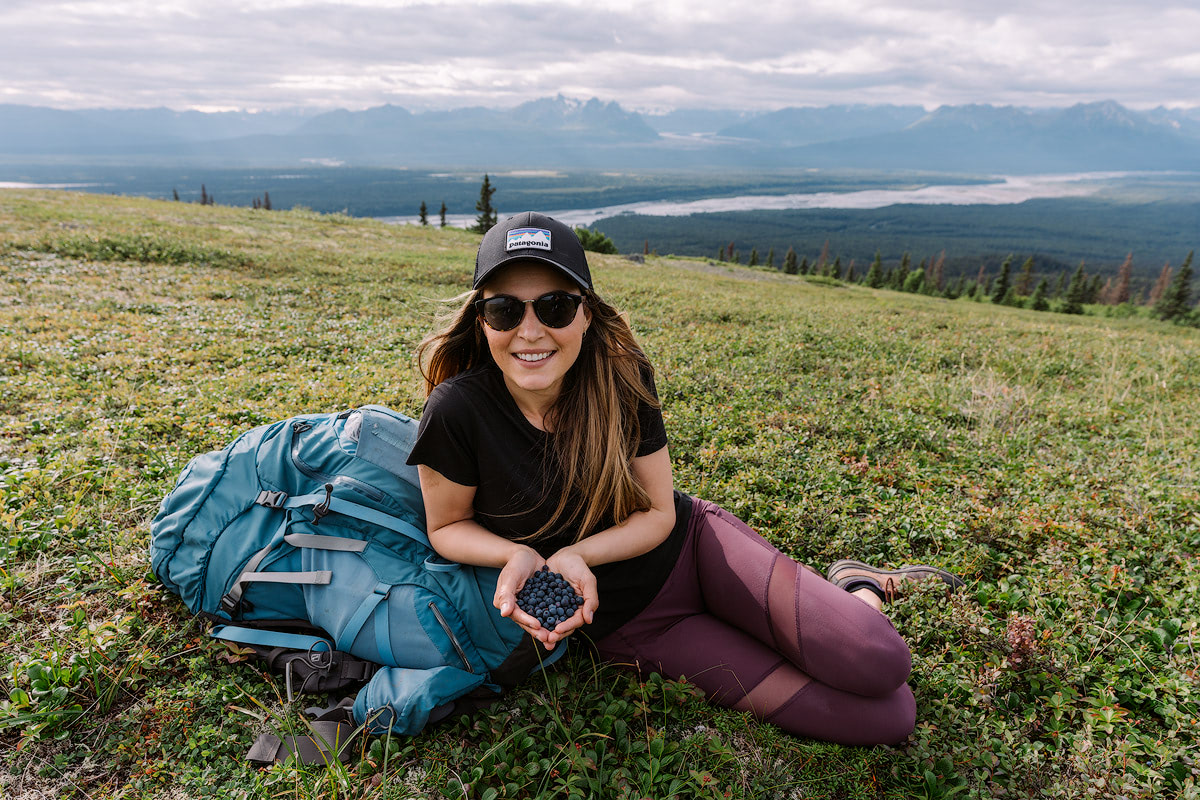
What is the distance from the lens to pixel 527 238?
284 centimetres

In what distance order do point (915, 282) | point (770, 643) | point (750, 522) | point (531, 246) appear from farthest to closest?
point (915, 282) < point (750, 522) < point (770, 643) < point (531, 246)

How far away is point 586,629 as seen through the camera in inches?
137

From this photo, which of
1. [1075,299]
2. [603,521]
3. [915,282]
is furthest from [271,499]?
[915,282]

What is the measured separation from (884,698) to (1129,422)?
7.06m

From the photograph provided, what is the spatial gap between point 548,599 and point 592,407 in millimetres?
1070

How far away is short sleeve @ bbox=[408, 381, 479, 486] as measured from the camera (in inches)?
118

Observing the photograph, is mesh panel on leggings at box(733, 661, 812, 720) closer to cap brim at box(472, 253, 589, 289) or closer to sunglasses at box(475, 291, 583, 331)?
sunglasses at box(475, 291, 583, 331)

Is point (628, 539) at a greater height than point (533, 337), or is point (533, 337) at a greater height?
point (533, 337)

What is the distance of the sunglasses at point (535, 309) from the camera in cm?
295

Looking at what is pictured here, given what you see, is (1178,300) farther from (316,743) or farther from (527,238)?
(316,743)

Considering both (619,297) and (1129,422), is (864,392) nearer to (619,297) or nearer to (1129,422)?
(1129,422)

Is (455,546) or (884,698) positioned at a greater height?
(455,546)

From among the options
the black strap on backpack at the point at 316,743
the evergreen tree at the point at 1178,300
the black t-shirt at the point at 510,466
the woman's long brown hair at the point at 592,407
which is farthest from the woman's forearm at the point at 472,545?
the evergreen tree at the point at 1178,300

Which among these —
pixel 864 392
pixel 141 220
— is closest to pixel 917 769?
pixel 864 392
